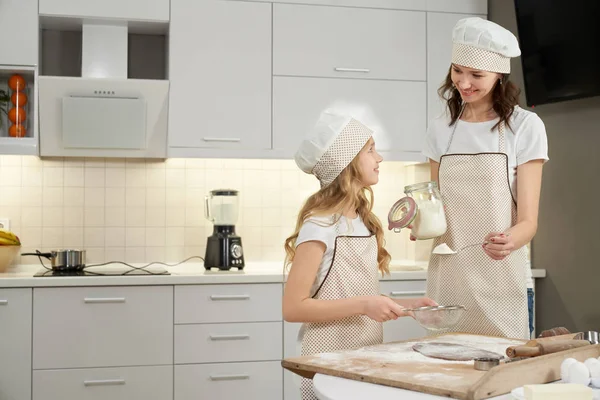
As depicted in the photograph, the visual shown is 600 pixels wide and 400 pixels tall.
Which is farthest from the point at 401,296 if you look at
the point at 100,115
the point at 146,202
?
the point at 100,115

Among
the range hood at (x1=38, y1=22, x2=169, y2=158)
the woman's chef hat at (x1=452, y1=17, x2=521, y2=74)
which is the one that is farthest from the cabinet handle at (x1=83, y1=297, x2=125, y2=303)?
the woman's chef hat at (x1=452, y1=17, x2=521, y2=74)

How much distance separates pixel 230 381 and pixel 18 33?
1.82m

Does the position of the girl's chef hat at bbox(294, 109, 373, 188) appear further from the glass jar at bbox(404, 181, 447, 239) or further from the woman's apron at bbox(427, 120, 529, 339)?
the woman's apron at bbox(427, 120, 529, 339)

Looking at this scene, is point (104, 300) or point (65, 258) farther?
point (65, 258)

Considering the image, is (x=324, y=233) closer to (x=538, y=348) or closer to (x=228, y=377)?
(x=538, y=348)

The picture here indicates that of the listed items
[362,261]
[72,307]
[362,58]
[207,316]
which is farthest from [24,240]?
[362,261]

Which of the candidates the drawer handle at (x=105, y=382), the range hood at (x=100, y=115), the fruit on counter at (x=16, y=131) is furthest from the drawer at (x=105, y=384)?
the fruit on counter at (x=16, y=131)

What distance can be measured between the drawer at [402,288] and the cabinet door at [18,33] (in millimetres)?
1885

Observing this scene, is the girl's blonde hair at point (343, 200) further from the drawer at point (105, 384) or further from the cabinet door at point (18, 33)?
the cabinet door at point (18, 33)

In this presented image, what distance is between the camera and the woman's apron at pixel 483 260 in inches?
89.5

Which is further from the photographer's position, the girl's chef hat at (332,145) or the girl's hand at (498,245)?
the girl's hand at (498,245)

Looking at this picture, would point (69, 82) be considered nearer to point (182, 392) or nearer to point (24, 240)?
point (24, 240)

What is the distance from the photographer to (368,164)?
6.88 ft

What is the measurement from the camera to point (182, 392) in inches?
135
